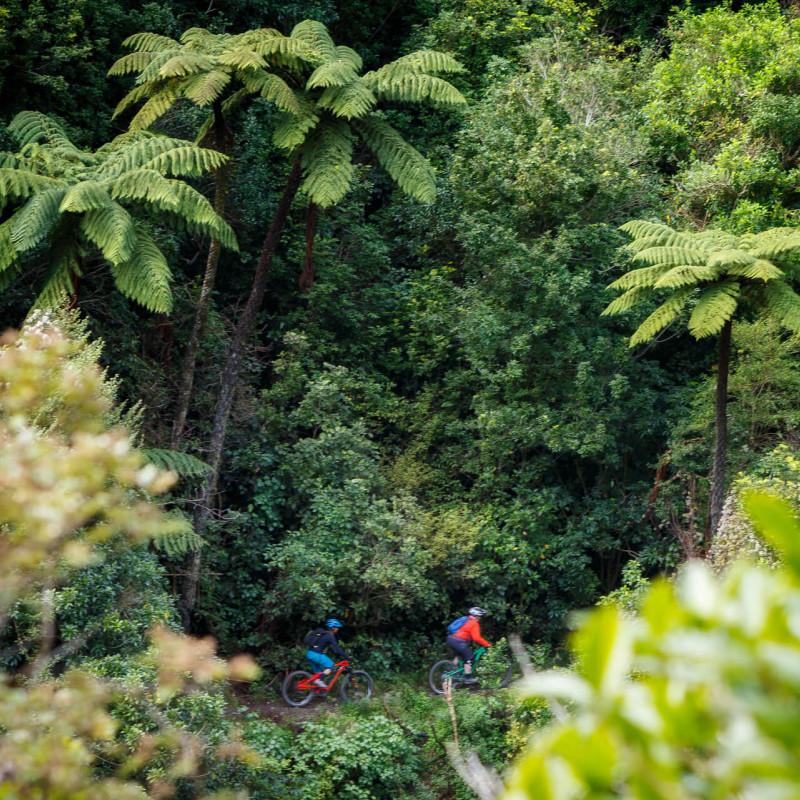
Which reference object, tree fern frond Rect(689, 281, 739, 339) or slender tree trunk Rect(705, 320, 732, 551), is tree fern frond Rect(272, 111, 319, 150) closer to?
tree fern frond Rect(689, 281, 739, 339)

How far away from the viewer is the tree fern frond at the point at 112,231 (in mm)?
9555

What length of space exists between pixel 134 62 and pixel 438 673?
27.2 feet

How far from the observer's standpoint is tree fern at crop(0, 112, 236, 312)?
379 inches

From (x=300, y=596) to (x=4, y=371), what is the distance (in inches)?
349

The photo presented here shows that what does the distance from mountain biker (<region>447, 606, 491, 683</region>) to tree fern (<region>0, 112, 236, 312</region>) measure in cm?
546

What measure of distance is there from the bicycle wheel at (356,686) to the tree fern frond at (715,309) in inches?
228

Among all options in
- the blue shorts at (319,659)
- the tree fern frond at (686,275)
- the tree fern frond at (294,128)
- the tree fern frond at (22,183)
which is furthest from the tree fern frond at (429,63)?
the blue shorts at (319,659)

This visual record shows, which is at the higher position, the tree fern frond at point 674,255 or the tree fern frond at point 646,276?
the tree fern frond at point 674,255

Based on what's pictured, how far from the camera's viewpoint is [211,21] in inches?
655

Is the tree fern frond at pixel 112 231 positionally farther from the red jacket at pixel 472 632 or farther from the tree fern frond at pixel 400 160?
the red jacket at pixel 472 632

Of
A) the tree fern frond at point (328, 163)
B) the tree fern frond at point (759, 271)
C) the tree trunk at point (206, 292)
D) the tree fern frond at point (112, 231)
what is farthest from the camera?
the tree trunk at point (206, 292)

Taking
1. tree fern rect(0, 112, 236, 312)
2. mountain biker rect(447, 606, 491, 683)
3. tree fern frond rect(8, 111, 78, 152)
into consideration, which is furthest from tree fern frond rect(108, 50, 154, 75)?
mountain biker rect(447, 606, 491, 683)

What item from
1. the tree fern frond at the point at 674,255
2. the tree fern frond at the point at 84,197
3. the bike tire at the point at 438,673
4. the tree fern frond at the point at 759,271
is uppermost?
the tree fern frond at the point at 674,255

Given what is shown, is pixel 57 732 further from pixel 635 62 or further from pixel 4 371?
pixel 635 62
